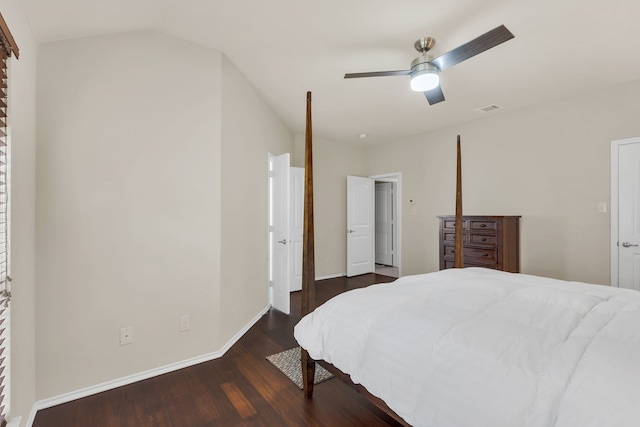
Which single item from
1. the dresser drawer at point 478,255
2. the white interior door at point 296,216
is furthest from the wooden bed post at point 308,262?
the dresser drawer at point 478,255

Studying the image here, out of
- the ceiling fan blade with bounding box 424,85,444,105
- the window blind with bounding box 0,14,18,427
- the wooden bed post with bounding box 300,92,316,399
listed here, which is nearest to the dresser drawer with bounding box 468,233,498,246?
the ceiling fan blade with bounding box 424,85,444,105

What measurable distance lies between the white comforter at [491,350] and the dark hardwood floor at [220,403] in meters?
0.49

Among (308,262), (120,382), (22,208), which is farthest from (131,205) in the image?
(308,262)

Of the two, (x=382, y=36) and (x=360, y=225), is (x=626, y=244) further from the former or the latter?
(x=360, y=225)

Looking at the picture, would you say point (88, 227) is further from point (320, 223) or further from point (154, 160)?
point (320, 223)

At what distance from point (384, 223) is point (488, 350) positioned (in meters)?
6.01

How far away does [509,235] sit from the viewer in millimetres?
3682

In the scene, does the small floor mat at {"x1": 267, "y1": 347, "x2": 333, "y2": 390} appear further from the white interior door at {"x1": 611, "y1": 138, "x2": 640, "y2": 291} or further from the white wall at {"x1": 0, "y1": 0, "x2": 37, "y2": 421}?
the white interior door at {"x1": 611, "y1": 138, "x2": 640, "y2": 291}

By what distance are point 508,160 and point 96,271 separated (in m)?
4.55

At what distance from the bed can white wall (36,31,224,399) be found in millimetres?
1172

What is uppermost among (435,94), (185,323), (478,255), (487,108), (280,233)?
(487,108)

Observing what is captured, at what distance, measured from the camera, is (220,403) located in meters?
1.94

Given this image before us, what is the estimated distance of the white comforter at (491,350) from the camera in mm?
863

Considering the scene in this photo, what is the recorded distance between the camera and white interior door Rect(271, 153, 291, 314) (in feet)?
11.9
